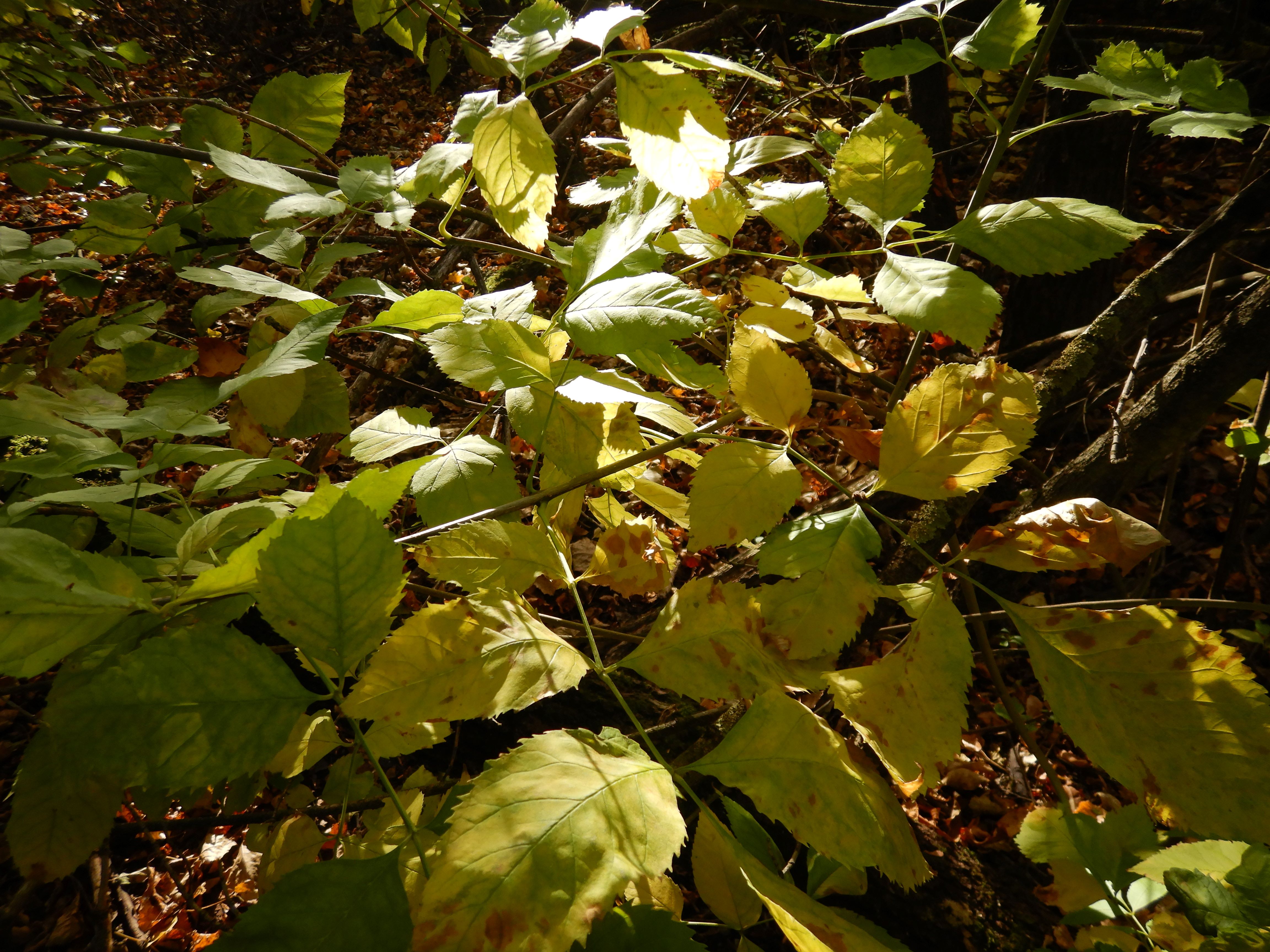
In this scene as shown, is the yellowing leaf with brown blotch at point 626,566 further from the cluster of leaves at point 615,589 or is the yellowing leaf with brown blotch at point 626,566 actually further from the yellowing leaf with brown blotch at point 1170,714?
the yellowing leaf with brown blotch at point 1170,714

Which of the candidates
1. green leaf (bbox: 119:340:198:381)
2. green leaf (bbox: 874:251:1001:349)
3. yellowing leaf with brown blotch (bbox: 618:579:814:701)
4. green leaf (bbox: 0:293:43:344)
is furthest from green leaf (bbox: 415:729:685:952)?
green leaf (bbox: 119:340:198:381)

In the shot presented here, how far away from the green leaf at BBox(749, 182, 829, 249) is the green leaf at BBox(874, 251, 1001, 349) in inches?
8.8

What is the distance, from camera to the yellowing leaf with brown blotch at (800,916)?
0.43 m

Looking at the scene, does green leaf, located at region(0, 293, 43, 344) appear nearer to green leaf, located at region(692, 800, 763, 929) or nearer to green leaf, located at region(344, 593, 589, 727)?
green leaf, located at region(344, 593, 589, 727)

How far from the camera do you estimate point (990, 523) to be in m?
1.75

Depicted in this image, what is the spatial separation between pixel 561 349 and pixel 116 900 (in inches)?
57.6

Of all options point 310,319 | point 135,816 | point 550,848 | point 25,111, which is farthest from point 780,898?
point 25,111

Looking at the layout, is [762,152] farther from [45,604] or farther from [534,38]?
[45,604]

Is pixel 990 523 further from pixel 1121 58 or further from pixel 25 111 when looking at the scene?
pixel 25 111

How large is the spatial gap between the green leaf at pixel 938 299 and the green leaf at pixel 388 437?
0.61 m

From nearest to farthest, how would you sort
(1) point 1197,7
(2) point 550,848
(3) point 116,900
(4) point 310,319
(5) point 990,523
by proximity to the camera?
1. (2) point 550,848
2. (4) point 310,319
3. (3) point 116,900
4. (5) point 990,523
5. (1) point 1197,7

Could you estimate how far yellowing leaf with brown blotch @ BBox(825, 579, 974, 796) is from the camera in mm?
572

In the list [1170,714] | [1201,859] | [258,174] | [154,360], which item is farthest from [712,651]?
[154,360]

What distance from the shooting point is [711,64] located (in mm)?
697
